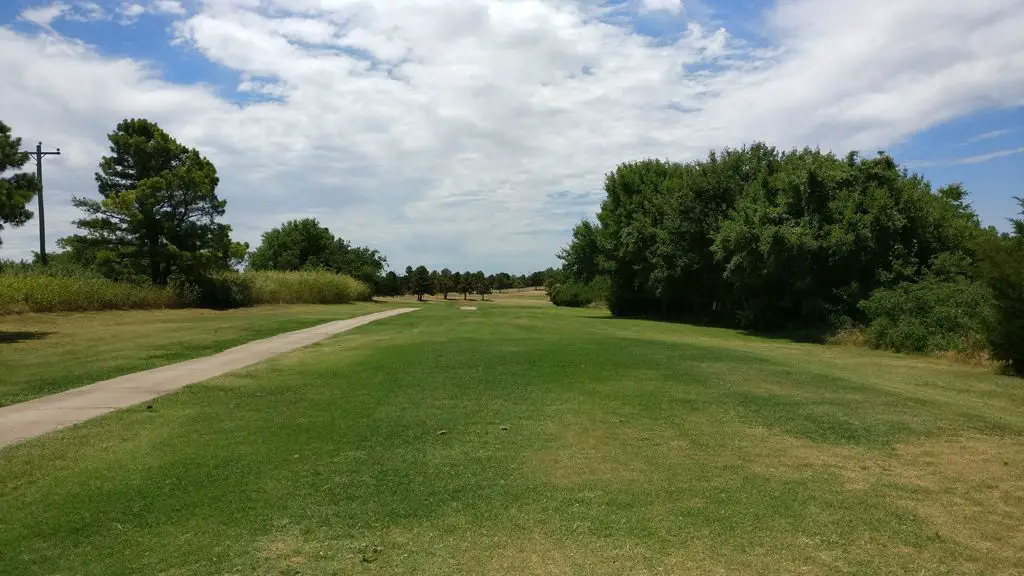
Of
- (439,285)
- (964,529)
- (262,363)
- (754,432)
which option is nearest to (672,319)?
(262,363)

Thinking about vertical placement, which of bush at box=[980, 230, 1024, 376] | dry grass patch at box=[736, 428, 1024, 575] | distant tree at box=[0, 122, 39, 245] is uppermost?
distant tree at box=[0, 122, 39, 245]

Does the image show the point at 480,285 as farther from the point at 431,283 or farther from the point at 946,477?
the point at 946,477

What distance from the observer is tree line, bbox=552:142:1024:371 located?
19234 mm

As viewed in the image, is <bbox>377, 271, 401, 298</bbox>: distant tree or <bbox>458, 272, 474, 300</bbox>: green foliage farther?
<bbox>458, 272, 474, 300</bbox>: green foliage

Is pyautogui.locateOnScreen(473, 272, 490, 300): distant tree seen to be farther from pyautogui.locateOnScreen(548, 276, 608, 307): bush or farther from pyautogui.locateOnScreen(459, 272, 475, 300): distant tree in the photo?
pyautogui.locateOnScreen(548, 276, 608, 307): bush

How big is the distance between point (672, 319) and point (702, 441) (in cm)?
3705

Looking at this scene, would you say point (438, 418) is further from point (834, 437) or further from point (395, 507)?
point (834, 437)

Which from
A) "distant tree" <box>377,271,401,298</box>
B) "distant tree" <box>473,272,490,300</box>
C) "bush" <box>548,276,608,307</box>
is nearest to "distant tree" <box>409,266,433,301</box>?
"distant tree" <box>377,271,401,298</box>

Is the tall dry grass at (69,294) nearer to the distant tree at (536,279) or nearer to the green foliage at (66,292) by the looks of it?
the green foliage at (66,292)

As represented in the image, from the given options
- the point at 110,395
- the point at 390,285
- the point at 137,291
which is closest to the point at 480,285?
the point at 390,285

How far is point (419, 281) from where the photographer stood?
93438mm

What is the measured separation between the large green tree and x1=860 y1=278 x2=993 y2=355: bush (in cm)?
3837

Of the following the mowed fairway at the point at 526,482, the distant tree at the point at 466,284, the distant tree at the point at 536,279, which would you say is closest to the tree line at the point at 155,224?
the mowed fairway at the point at 526,482

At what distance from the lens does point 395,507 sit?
5.89 m
